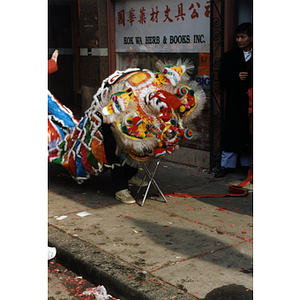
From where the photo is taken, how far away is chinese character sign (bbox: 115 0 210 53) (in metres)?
6.55

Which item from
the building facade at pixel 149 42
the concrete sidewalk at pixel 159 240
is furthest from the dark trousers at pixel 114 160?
the building facade at pixel 149 42

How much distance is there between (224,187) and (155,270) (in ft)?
8.67

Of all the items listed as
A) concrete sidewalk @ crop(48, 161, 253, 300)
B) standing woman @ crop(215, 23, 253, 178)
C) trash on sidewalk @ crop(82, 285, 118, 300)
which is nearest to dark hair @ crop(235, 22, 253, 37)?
standing woman @ crop(215, 23, 253, 178)

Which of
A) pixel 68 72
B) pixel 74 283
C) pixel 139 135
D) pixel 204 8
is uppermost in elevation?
pixel 204 8

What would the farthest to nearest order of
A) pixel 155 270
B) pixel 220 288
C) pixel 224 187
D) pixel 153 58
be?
pixel 153 58 < pixel 224 187 < pixel 155 270 < pixel 220 288

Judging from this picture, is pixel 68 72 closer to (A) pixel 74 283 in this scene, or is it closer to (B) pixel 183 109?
(B) pixel 183 109

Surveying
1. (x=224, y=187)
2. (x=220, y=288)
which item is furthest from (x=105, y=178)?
(x=220, y=288)

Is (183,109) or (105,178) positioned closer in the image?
(183,109)

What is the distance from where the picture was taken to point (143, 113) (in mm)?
4547

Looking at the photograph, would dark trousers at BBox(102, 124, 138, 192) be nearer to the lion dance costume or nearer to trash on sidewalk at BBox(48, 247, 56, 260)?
the lion dance costume

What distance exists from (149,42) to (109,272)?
506 cm

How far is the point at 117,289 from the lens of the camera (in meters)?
3.27

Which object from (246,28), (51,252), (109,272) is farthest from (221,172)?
(109,272)

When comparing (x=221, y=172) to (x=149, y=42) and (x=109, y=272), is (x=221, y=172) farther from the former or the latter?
(x=109, y=272)
